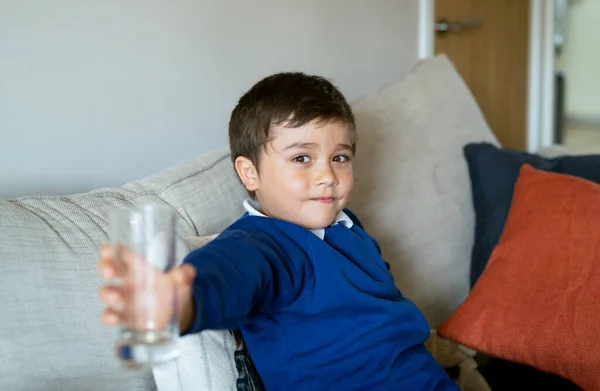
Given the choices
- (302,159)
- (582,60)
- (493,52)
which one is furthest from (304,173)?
(582,60)

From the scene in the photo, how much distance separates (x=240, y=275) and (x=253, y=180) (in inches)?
16.2

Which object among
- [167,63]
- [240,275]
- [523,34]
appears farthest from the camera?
[523,34]

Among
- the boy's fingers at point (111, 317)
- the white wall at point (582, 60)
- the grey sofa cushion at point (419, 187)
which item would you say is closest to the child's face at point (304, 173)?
the grey sofa cushion at point (419, 187)

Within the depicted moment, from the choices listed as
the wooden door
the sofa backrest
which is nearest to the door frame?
the wooden door

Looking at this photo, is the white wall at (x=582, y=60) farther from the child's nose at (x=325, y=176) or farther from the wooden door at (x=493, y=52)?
the child's nose at (x=325, y=176)

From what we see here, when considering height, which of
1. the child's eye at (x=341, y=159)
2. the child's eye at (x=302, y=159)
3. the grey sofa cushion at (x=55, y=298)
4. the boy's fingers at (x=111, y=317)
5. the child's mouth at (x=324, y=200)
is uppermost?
the child's eye at (x=302, y=159)

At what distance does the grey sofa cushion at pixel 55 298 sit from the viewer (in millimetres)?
1027

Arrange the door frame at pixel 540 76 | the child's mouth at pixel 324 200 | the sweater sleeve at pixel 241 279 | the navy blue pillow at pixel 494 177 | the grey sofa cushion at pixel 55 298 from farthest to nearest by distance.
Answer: the door frame at pixel 540 76, the navy blue pillow at pixel 494 177, the child's mouth at pixel 324 200, the grey sofa cushion at pixel 55 298, the sweater sleeve at pixel 241 279

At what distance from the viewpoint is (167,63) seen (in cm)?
177

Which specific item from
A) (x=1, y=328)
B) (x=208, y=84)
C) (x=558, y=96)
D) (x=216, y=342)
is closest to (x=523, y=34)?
(x=558, y=96)

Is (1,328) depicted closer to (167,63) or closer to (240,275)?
(240,275)

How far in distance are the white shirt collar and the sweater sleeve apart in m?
0.12

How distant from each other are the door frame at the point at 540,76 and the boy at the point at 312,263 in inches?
104

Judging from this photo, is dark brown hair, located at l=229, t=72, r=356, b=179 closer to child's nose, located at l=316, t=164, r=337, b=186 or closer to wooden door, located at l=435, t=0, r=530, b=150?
child's nose, located at l=316, t=164, r=337, b=186
